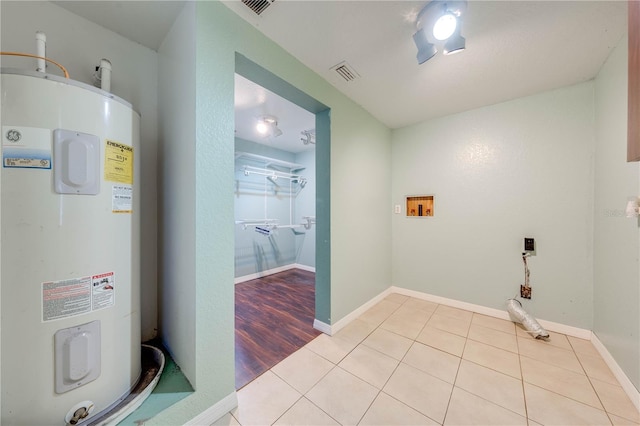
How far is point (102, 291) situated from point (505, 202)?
10.9ft

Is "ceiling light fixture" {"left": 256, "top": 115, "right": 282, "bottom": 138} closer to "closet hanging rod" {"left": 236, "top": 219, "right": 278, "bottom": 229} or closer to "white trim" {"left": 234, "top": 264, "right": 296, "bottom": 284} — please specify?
"closet hanging rod" {"left": 236, "top": 219, "right": 278, "bottom": 229}

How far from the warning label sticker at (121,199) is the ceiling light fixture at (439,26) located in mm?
1911

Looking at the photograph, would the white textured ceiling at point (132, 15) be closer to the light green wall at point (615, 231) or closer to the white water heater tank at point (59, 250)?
the white water heater tank at point (59, 250)

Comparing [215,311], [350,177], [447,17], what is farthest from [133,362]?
[447,17]

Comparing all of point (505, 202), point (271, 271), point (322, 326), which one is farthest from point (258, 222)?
point (505, 202)

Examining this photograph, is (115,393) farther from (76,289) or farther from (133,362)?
(76,289)

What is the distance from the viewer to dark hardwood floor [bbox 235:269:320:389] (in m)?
1.67

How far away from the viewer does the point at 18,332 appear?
0.78 m

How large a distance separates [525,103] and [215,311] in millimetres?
3352

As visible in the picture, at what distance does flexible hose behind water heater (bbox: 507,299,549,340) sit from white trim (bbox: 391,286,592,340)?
0.47 ft

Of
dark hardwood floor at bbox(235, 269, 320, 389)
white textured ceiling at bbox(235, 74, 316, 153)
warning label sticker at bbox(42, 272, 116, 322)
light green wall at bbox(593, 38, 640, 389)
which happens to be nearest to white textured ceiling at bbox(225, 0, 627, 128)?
light green wall at bbox(593, 38, 640, 389)

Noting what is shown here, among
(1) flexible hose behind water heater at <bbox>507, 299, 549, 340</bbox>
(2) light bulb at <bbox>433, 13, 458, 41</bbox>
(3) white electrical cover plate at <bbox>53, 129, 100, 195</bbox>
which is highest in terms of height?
(2) light bulb at <bbox>433, 13, 458, 41</bbox>

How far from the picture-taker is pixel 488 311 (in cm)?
237

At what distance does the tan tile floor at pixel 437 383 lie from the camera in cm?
120
